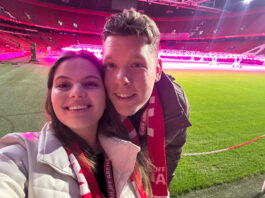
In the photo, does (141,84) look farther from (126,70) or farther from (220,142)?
(220,142)

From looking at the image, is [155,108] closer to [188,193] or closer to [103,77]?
[103,77]

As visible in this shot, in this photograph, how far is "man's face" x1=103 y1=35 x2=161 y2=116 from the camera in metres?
1.21

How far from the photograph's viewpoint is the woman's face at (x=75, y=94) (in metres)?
1.06

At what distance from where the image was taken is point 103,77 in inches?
48.3

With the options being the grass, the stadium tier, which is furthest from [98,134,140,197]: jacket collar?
the stadium tier

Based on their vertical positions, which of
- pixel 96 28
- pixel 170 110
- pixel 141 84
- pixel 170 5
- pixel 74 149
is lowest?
pixel 74 149

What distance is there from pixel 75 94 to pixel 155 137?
0.80 metres

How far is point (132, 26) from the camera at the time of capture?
1218 mm

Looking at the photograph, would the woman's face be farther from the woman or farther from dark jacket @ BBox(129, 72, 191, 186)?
dark jacket @ BBox(129, 72, 191, 186)

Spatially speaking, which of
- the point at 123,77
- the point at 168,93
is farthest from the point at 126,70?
the point at 168,93

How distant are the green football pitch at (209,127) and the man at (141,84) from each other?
0.96 metres

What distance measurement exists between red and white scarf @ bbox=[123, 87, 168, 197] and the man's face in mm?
274

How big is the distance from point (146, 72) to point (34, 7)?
112ft

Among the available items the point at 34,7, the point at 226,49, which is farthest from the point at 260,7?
the point at 34,7
